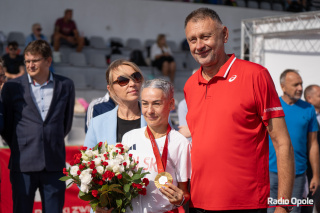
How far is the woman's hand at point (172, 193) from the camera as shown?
2.55 m

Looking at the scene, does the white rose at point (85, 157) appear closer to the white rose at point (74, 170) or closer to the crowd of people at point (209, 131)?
the white rose at point (74, 170)

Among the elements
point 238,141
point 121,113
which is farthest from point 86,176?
point 121,113

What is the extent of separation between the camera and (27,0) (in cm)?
1346

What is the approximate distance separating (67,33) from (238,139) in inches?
441

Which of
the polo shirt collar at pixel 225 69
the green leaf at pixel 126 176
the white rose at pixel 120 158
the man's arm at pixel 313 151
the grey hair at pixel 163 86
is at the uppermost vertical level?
the polo shirt collar at pixel 225 69

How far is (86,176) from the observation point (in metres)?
2.55

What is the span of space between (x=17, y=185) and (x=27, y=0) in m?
10.2

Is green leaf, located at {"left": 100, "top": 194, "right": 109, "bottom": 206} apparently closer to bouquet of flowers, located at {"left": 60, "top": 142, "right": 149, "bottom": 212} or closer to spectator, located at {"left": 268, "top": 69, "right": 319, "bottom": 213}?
bouquet of flowers, located at {"left": 60, "top": 142, "right": 149, "bottom": 212}

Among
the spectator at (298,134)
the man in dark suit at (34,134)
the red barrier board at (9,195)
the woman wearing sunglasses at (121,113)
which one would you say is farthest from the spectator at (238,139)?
the red barrier board at (9,195)

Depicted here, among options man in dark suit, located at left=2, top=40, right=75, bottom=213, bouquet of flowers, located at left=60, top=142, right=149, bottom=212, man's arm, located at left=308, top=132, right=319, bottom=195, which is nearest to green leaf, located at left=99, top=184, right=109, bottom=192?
bouquet of flowers, located at left=60, top=142, right=149, bottom=212

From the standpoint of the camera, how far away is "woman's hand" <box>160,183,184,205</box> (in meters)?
2.55

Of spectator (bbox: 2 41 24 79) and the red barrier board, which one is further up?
spectator (bbox: 2 41 24 79)

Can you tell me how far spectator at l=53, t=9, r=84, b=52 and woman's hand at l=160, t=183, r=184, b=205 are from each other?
35.3 ft

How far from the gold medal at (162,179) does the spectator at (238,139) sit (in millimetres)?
166
